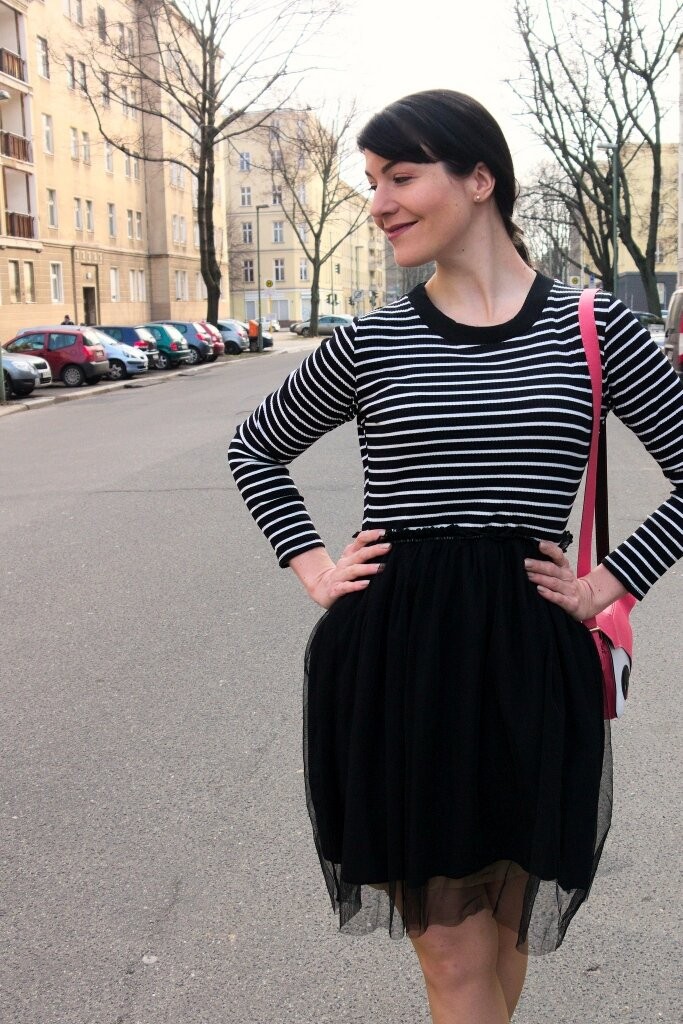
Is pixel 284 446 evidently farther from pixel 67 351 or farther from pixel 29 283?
pixel 29 283

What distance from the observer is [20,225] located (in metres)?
46.5

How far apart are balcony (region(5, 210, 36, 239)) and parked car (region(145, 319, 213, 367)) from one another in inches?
275

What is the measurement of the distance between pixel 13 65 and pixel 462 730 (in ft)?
159

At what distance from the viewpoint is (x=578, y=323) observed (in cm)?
197

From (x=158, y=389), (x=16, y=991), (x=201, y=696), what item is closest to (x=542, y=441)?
(x=16, y=991)

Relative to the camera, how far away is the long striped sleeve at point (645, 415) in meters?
1.98

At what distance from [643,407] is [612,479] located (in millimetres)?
9596

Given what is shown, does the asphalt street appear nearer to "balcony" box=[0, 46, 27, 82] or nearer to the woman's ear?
the woman's ear

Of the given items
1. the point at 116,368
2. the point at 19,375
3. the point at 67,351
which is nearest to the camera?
the point at 19,375

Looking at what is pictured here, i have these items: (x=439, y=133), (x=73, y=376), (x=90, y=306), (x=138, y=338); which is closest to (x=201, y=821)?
(x=439, y=133)

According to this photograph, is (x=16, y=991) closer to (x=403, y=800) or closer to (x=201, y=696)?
(x=403, y=800)

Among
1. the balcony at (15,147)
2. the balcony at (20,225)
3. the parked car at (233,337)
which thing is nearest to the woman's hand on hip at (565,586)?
the balcony at (20,225)

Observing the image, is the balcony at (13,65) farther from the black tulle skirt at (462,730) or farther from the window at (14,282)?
the black tulle skirt at (462,730)

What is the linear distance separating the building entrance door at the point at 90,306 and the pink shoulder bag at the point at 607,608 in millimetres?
54745
